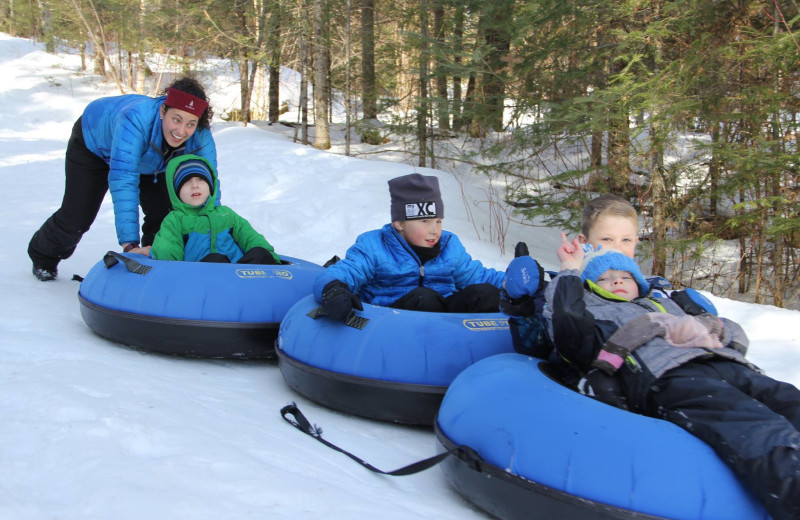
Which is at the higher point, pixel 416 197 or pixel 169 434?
pixel 416 197

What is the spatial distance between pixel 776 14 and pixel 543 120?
239cm

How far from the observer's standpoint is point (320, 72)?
1210 cm

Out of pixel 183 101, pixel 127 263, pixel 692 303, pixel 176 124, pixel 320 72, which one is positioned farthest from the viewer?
pixel 320 72

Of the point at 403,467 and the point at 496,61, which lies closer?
the point at 403,467

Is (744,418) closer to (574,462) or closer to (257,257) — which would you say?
(574,462)

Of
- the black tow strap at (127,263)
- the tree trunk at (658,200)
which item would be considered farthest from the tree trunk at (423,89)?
the black tow strap at (127,263)

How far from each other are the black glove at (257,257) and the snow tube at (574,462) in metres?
2.38

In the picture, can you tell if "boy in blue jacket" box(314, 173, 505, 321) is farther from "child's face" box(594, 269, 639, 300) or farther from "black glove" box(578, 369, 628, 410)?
"black glove" box(578, 369, 628, 410)

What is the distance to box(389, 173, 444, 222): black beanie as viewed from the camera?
3744 mm

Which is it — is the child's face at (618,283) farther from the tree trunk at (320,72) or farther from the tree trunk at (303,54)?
the tree trunk at (303,54)

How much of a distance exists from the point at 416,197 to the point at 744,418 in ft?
6.98

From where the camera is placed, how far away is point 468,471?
7.63 ft

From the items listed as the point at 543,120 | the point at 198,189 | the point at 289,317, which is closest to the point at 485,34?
the point at 543,120

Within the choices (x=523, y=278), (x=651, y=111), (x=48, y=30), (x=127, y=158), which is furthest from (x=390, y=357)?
(x=48, y=30)
